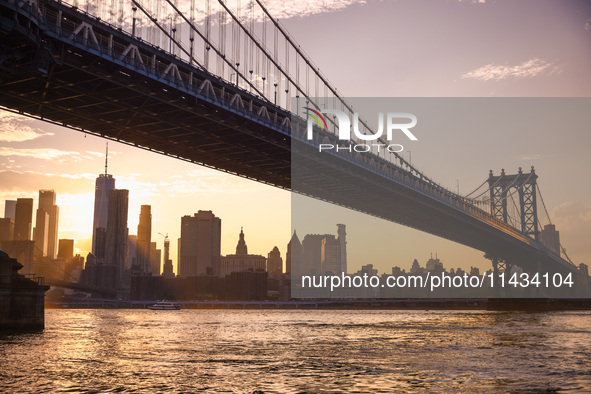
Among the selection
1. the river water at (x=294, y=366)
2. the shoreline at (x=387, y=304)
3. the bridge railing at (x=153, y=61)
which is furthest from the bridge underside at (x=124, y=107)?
the shoreline at (x=387, y=304)

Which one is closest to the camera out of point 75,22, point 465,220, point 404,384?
point 404,384

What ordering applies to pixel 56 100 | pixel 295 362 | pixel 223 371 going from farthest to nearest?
pixel 56 100 < pixel 295 362 < pixel 223 371

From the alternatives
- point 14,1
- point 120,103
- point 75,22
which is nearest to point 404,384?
point 14,1

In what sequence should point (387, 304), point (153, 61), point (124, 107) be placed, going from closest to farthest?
point (153, 61)
point (124, 107)
point (387, 304)

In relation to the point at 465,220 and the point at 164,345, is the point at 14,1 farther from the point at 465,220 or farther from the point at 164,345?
the point at 465,220

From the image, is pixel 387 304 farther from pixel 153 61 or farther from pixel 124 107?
pixel 153 61

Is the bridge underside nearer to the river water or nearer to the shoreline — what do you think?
the river water

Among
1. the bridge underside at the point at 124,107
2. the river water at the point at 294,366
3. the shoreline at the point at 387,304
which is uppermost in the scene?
the bridge underside at the point at 124,107

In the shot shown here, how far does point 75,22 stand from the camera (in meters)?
42.3

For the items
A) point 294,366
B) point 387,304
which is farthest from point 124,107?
point 387,304

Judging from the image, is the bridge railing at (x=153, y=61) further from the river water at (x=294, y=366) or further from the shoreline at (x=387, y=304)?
the shoreline at (x=387, y=304)

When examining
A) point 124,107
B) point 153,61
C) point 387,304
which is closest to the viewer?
point 153,61

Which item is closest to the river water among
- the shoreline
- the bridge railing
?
the bridge railing

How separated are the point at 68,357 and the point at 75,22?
22.4 meters
